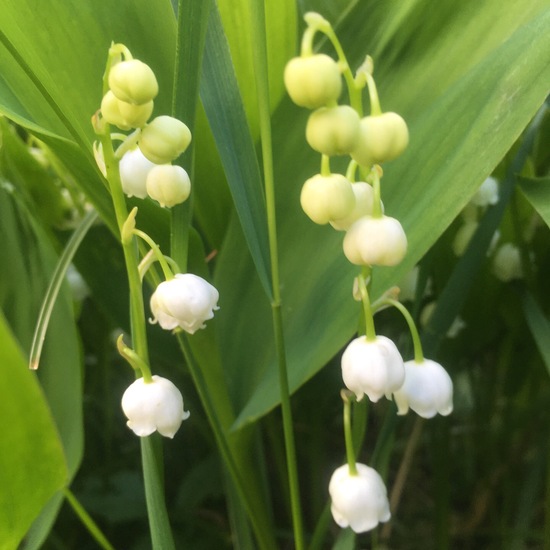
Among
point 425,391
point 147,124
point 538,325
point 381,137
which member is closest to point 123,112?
point 147,124

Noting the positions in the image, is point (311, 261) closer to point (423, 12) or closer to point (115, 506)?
point (423, 12)

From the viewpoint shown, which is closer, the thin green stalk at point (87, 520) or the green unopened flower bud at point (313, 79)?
the green unopened flower bud at point (313, 79)

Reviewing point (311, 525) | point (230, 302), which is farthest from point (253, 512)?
point (311, 525)

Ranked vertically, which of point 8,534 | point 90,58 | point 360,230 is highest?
point 90,58

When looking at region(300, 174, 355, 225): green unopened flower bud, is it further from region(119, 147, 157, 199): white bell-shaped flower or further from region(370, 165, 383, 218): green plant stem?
region(119, 147, 157, 199): white bell-shaped flower

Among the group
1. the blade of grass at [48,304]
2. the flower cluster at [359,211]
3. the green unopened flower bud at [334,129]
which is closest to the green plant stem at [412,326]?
the flower cluster at [359,211]

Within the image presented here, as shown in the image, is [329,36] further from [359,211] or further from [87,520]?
[87,520]

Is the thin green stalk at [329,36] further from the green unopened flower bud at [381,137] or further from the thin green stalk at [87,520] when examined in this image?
the thin green stalk at [87,520]

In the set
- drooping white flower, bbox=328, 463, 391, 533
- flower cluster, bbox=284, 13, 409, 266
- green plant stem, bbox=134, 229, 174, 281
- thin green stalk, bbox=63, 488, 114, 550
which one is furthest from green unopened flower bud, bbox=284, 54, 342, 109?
thin green stalk, bbox=63, 488, 114, 550
